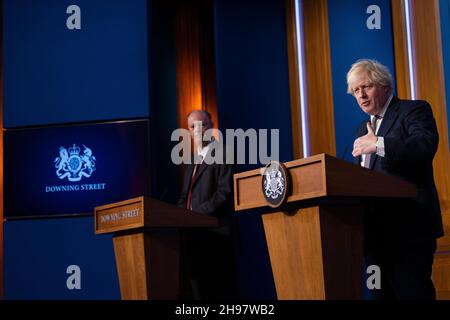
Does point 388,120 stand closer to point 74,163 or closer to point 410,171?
point 410,171

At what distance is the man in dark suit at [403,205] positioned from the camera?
8.79 feet

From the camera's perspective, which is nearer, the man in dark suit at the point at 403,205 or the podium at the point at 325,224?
the podium at the point at 325,224

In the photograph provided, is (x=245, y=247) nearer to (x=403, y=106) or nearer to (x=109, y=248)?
(x=109, y=248)

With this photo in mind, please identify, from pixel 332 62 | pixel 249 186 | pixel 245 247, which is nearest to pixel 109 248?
pixel 245 247

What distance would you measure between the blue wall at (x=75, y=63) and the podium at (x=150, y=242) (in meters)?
1.47

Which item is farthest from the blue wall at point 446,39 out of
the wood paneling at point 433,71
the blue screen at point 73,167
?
the blue screen at point 73,167

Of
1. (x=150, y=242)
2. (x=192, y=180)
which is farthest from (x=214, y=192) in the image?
(x=150, y=242)

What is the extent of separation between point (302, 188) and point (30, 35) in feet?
11.8

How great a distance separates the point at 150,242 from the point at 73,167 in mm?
1683

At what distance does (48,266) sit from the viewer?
5133 mm

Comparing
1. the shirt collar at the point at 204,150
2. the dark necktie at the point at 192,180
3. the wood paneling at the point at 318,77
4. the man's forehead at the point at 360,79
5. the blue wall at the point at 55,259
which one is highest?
the wood paneling at the point at 318,77

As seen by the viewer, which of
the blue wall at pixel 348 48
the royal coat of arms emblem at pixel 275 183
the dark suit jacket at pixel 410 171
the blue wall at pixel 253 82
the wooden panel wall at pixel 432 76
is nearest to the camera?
the royal coat of arms emblem at pixel 275 183

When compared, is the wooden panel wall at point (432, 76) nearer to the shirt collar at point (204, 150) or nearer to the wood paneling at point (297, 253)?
the shirt collar at point (204, 150)

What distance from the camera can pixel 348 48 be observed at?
191 inches
